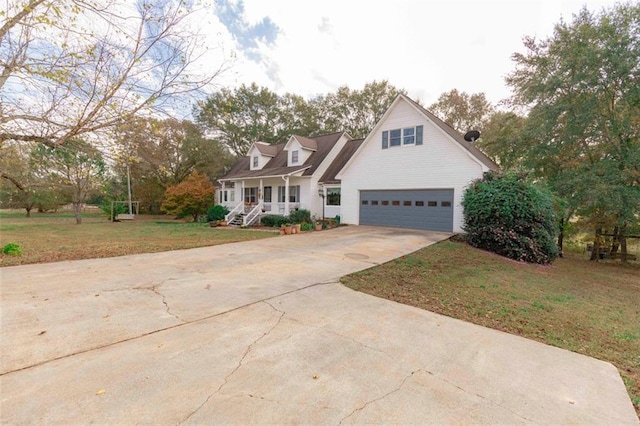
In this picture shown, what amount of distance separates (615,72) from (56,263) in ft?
66.9

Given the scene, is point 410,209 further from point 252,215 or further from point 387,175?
point 252,215

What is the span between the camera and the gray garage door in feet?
46.1

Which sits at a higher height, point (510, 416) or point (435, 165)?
point (435, 165)

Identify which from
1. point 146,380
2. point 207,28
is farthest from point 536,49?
point 146,380

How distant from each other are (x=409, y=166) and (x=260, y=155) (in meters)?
12.9

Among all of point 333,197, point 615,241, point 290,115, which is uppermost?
point 290,115

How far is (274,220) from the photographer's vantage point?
1881 centimetres

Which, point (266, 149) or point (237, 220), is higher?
point (266, 149)

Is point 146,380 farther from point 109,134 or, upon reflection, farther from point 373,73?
point 373,73

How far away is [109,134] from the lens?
671 cm

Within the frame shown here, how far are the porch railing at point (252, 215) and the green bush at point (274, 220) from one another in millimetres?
596

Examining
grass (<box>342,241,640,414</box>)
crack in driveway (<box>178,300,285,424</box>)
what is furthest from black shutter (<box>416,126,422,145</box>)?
crack in driveway (<box>178,300,285,424</box>)

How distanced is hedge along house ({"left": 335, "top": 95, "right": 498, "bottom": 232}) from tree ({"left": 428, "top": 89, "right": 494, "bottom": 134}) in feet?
46.6

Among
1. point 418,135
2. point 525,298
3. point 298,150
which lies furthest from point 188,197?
point 525,298
